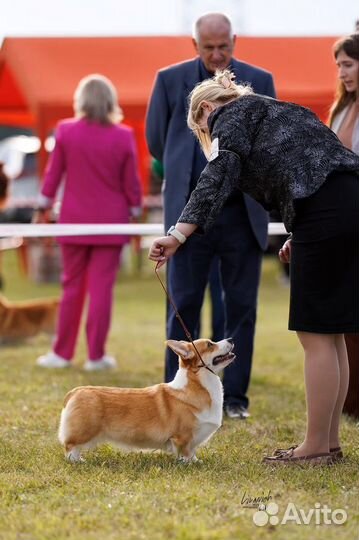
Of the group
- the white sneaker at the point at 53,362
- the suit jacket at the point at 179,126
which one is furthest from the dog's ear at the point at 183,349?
the white sneaker at the point at 53,362

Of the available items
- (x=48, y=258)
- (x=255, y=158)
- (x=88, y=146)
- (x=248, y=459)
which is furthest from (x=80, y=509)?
(x=48, y=258)

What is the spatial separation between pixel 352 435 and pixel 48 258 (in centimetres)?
1008

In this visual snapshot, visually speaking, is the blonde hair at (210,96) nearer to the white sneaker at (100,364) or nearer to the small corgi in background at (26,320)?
the white sneaker at (100,364)

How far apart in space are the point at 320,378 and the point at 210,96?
120 cm

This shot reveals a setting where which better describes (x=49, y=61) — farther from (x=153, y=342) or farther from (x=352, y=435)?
(x=352, y=435)

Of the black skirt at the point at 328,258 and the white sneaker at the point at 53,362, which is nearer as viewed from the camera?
the black skirt at the point at 328,258

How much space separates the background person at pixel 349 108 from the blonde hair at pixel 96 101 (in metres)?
2.18

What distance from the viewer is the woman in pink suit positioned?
6.61 meters

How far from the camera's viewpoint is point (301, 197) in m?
3.63

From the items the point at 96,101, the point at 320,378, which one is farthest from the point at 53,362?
the point at 320,378

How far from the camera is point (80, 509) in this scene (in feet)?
10.5

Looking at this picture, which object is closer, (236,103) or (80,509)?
(80,509)

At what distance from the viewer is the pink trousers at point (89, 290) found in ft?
22.1

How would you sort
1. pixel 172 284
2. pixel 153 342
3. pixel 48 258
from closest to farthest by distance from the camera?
1. pixel 172 284
2. pixel 153 342
3. pixel 48 258
